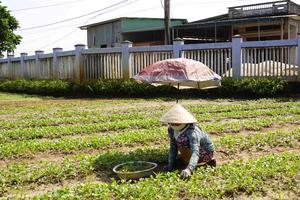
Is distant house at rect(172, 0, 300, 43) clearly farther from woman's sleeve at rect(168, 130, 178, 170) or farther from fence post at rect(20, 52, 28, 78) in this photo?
woman's sleeve at rect(168, 130, 178, 170)

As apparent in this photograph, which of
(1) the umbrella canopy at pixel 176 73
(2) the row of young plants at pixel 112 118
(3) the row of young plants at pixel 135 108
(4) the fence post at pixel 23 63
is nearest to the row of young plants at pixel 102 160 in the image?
(1) the umbrella canopy at pixel 176 73

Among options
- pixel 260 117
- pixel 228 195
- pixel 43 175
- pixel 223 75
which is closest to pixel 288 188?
pixel 228 195

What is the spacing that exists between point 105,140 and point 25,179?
8.25 feet

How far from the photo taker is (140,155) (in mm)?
7262

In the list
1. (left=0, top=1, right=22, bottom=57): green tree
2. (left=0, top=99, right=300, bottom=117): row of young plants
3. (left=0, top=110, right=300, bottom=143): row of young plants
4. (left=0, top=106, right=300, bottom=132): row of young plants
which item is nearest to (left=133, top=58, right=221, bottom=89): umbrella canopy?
(left=0, top=110, right=300, bottom=143): row of young plants

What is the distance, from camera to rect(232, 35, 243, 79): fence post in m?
17.9

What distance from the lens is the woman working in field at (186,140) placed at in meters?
6.18

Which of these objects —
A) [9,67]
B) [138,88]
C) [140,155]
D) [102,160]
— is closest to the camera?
[102,160]

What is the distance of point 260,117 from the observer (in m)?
11.5

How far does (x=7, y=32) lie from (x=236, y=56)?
809 inches

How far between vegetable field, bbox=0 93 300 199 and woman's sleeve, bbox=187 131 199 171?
5.2 inches

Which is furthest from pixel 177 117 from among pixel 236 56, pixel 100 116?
pixel 236 56

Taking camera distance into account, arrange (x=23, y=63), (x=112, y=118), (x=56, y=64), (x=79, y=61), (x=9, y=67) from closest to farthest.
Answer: (x=112, y=118), (x=79, y=61), (x=56, y=64), (x=23, y=63), (x=9, y=67)

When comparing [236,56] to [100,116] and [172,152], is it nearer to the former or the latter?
[100,116]
